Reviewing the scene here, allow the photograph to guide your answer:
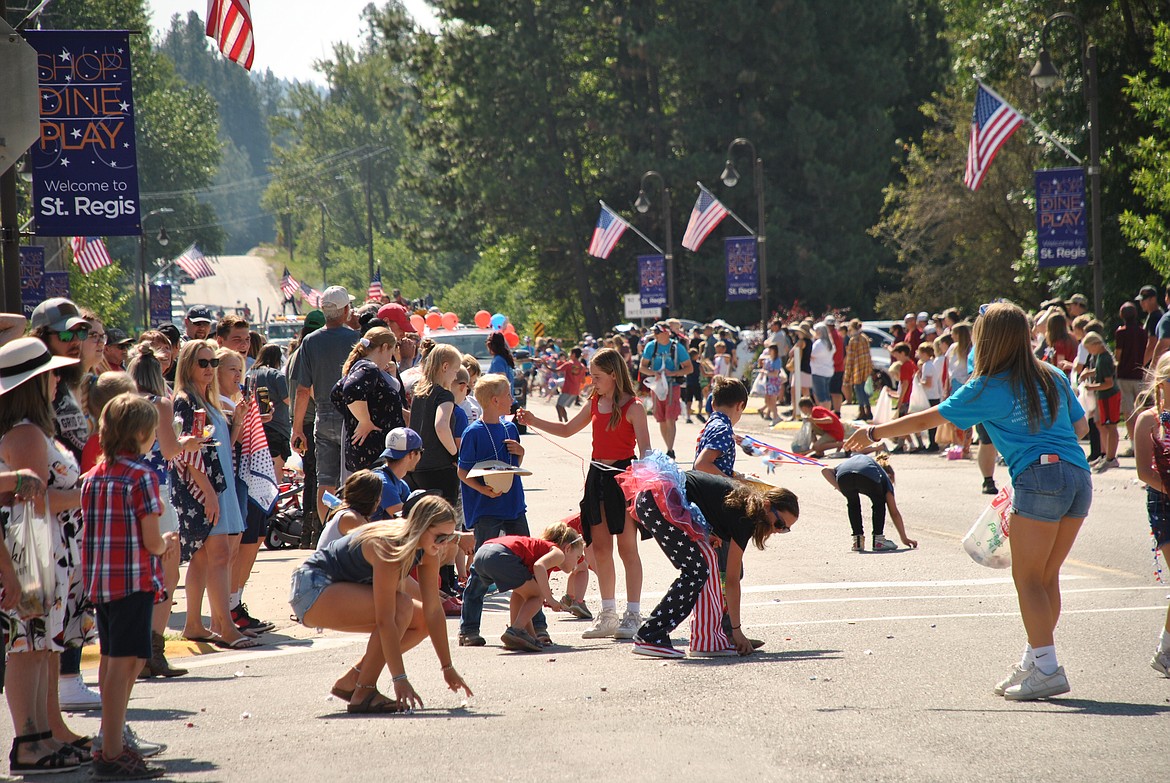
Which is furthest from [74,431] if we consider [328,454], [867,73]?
[867,73]

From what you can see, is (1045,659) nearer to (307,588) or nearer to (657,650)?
(657,650)

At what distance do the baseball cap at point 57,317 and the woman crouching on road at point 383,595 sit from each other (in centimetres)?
174

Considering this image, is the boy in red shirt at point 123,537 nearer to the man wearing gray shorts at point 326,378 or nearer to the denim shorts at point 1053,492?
the denim shorts at point 1053,492

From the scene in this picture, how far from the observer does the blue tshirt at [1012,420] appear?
6766 millimetres

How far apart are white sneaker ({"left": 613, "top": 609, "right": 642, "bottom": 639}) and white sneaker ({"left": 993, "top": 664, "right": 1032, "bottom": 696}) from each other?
2699 mm

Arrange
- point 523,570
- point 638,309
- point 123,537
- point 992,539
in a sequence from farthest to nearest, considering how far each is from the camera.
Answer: point 638,309 → point 523,570 → point 992,539 → point 123,537

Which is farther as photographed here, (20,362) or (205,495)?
(205,495)

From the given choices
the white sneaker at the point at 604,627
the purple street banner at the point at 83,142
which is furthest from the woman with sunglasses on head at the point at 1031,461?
the purple street banner at the point at 83,142

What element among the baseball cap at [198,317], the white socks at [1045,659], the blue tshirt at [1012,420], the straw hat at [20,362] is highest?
the baseball cap at [198,317]

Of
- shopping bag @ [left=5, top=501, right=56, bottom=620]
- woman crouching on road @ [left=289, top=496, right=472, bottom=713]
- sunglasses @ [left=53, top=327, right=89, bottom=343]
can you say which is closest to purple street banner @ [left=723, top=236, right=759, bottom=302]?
woman crouching on road @ [left=289, top=496, right=472, bottom=713]

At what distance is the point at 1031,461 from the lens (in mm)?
6758

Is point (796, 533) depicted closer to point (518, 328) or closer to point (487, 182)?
point (487, 182)

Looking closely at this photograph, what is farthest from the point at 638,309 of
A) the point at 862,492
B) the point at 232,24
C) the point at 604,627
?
the point at 604,627

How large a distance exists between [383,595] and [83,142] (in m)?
6.68
